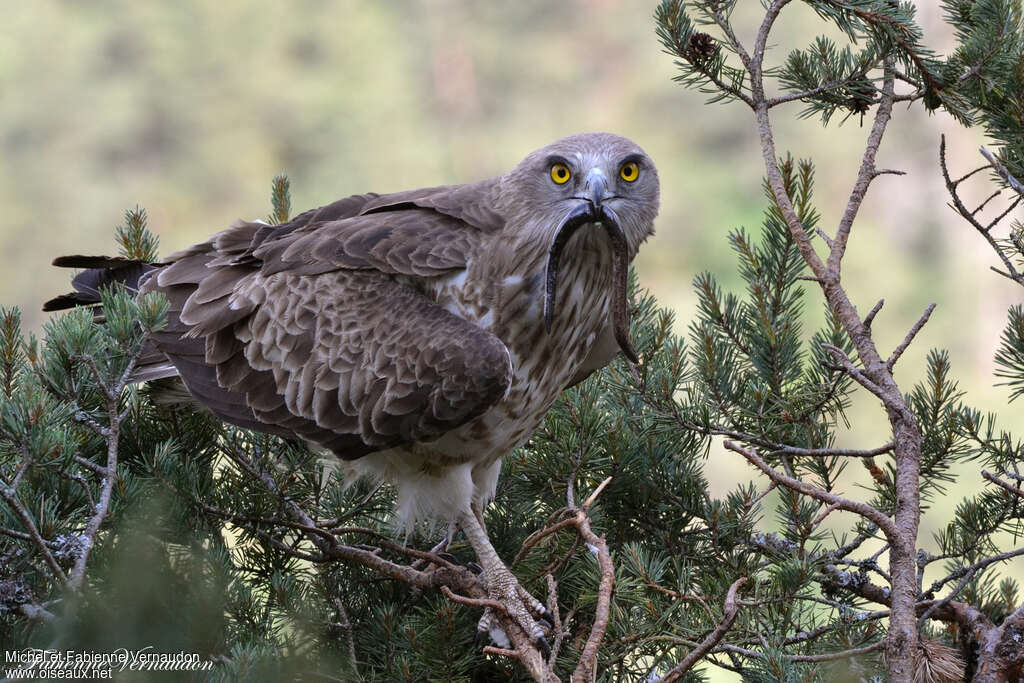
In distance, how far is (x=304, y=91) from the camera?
13570 millimetres

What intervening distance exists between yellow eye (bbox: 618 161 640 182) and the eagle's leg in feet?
3.45

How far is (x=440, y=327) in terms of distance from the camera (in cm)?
311

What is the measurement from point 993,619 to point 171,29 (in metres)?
14.0

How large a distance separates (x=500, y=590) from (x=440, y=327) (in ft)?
2.41

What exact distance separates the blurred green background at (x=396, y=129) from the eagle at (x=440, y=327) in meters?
7.77

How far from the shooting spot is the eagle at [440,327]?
3.06m

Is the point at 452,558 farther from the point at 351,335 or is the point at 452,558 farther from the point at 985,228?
the point at 985,228

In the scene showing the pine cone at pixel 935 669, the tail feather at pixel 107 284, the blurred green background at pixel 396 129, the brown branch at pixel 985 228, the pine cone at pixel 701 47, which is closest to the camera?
the pine cone at pixel 935 669

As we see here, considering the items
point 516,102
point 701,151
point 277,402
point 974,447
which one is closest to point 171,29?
point 516,102

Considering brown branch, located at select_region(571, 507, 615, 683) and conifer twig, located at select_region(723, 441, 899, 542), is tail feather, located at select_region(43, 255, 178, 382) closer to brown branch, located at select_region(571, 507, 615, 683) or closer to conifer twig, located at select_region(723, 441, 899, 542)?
brown branch, located at select_region(571, 507, 615, 683)

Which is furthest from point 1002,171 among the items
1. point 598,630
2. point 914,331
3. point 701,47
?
point 598,630

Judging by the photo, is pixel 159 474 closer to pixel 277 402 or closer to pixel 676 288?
pixel 277 402

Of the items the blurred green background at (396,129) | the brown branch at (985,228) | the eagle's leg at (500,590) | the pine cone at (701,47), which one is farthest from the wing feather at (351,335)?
A: the blurred green background at (396,129)

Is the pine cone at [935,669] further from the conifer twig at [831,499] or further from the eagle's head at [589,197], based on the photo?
the eagle's head at [589,197]
